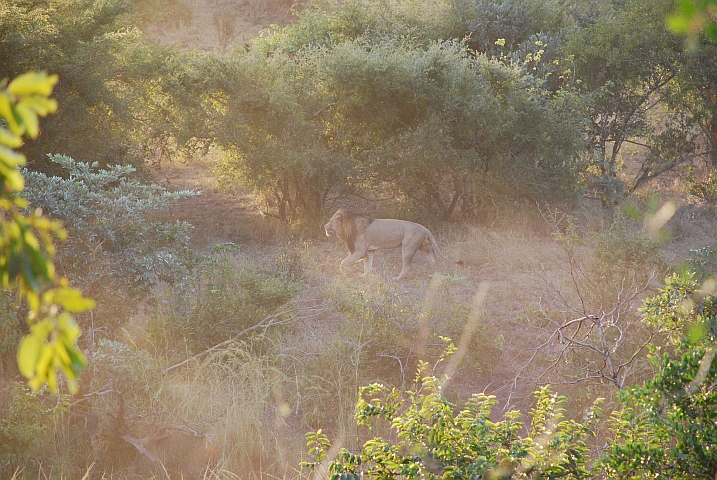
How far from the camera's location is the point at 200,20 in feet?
92.5

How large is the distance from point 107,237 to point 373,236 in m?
5.05

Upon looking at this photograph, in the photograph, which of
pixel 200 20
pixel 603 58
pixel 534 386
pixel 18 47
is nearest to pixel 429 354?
pixel 534 386

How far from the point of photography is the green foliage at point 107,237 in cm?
587

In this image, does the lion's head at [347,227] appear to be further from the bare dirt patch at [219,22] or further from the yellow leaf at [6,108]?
the bare dirt patch at [219,22]

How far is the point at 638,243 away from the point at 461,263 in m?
3.22

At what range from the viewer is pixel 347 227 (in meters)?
10.4

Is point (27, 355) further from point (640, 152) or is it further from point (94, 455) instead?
point (640, 152)

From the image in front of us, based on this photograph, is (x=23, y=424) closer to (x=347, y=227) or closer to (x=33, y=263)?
(x=33, y=263)

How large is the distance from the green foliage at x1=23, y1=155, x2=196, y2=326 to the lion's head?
4160 mm

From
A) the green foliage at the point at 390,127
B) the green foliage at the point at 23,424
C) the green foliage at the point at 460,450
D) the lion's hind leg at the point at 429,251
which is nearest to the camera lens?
the green foliage at the point at 460,450

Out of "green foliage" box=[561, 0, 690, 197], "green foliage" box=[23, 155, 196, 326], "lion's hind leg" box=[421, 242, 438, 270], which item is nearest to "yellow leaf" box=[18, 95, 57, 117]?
"green foliage" box=[23, 155, 196, 326]

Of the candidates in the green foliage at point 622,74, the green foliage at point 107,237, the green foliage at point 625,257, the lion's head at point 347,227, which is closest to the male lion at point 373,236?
the lion's head at point 347,227

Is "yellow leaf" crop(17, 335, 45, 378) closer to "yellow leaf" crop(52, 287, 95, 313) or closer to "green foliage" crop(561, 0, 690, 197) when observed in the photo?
"yellow leaf" crop(52, 287, 95, 313)

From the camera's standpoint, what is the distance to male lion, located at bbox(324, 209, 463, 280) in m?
10.3
